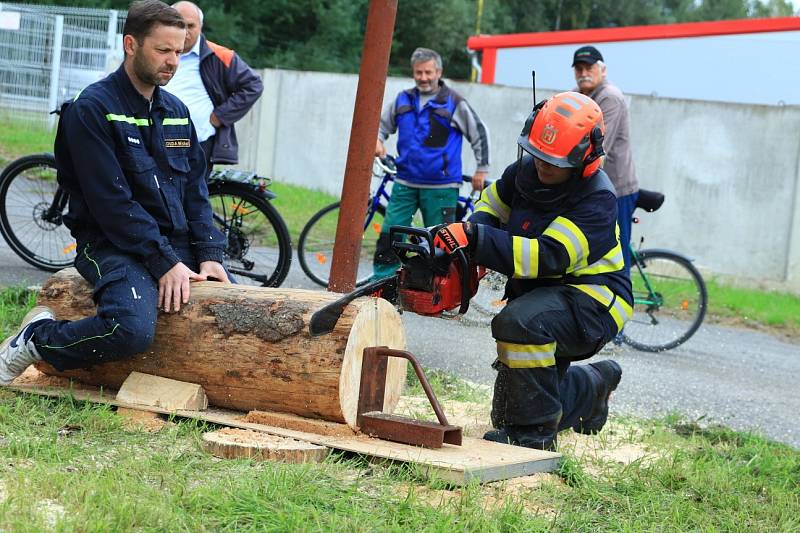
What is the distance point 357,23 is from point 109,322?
3312cm

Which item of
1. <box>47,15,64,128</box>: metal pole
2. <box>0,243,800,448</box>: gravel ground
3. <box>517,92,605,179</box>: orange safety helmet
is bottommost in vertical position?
<box>0,243,800,448</box>: gravel ground

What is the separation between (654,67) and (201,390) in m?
18.9

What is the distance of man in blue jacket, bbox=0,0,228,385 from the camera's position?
4.36 meters

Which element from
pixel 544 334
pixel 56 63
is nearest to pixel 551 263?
pixel 544 334

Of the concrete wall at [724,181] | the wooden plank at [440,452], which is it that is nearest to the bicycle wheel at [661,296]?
the concrete wall at [724,181]

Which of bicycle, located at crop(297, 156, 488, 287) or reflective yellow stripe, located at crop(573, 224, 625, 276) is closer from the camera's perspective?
reflective yellow stripe, located at crop(573, 224, 625, 276)

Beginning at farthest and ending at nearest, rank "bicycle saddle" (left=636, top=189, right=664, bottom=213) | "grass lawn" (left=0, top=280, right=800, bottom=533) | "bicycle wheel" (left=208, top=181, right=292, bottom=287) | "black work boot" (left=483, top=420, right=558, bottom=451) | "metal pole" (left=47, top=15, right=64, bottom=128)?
"metal pole" (left=47, top=15, right=64, bottom=128), "bicycle saddle" (left=636, top=189, right=664, bottom=213), "bicycle wheel" (left=208, top=181, right=292, bottom=287), "black work boot" (left=483, top=420, right=558, bottom=451), "grass lawn" (left=0, top=280, right=800, bottom=533)

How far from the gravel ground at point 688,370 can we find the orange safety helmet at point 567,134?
1955 mm

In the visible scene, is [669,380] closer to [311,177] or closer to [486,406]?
[486,406]

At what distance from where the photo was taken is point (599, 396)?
505 cm

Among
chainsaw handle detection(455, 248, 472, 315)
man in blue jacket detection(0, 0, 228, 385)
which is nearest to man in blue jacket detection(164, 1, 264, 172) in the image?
Answer: man in blue jacket detection(0, 0, 228, 385)

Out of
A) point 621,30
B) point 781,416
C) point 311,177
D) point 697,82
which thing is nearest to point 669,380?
point 781,416

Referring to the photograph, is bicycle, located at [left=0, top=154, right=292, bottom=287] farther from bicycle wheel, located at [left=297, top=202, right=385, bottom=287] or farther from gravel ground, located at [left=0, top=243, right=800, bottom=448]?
bicycle wheel, located at [left=297, top=202, right=385, bottom=287]

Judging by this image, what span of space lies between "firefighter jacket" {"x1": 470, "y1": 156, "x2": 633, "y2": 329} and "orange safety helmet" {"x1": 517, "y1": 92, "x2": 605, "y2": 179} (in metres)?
0.17
